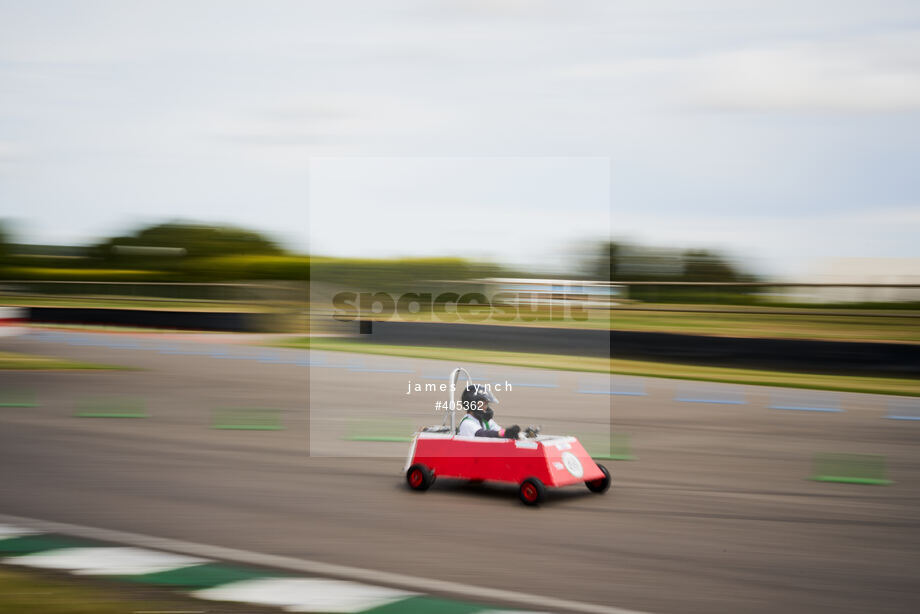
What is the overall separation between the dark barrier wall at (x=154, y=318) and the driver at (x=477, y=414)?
85.4 feet

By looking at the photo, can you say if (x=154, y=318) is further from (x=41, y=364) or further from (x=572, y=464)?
(x=572, y=464)

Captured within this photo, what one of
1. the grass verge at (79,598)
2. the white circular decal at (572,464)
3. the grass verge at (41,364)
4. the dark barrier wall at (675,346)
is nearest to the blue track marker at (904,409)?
the dark barrier wall at (675,346)

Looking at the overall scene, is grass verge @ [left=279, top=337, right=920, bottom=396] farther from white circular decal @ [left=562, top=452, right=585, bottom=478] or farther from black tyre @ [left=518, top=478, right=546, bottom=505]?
black tyre @ [left=518, top=478, right=546, bottom=505]

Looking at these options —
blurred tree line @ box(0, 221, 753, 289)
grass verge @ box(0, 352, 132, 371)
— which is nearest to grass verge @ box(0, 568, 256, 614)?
grass verge @ box(0, 352, 132, 371)

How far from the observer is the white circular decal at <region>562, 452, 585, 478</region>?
717cm

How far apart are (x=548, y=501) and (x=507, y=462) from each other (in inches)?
18.1

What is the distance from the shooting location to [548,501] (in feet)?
23.8

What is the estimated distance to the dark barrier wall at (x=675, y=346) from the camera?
58.0 feet

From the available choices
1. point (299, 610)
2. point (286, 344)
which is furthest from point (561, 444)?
point (286, 344)

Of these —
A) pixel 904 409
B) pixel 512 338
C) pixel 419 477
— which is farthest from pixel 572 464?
pixel 512 338

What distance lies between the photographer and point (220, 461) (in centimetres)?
893

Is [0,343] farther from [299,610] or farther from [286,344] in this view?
[299,610]

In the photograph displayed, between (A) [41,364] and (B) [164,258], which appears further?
(B) [164,258]

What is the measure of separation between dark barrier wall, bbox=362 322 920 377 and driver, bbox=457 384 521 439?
12.5 m
